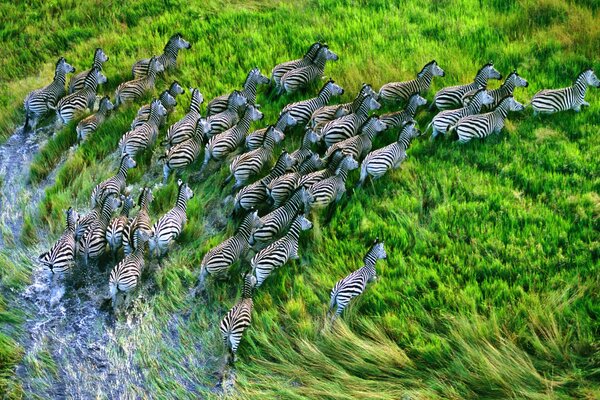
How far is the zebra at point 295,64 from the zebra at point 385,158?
9.14 ft

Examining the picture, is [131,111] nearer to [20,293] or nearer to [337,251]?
[20,293]

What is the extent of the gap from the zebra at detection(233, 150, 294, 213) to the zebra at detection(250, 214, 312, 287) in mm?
1014

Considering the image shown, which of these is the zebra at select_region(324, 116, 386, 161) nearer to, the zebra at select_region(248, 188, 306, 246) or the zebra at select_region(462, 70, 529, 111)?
the zebra at select_region(248, 188, 306, 246)

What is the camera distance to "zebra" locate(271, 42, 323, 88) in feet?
41.1

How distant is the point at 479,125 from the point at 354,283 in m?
3.67

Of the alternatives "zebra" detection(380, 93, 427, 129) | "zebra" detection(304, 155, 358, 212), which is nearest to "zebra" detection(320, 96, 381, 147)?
"zebra" detection(380, 93, 427, 129)

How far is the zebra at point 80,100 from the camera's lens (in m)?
12.7

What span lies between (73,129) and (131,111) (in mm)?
1095

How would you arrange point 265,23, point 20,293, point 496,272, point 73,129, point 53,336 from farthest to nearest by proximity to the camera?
point 265,23
point 73,129
point 20,293
point 53,336
point 496,272

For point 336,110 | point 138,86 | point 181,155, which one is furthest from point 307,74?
point 138,86

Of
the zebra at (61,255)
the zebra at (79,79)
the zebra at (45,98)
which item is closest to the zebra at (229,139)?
the zebra at (61,255)

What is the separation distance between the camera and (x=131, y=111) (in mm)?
12711

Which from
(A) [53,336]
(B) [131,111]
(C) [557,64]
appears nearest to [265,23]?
(B) [131,111]

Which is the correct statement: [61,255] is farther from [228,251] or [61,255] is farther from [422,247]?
[422,247]
